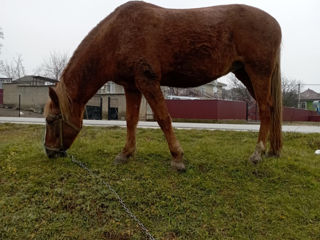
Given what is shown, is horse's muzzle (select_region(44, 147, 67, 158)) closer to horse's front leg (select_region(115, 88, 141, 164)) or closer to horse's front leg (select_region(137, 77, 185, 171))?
horse's front leg (select_region(115, 88, 141, 164))

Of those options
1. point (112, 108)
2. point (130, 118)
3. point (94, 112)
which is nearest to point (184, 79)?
point (130, 118)

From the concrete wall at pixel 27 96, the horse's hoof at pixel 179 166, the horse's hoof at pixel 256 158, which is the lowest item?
the horse's hoof at pixel 179 166

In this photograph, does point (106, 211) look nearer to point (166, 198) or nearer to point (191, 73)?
point (166, 198)

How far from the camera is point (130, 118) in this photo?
415cm

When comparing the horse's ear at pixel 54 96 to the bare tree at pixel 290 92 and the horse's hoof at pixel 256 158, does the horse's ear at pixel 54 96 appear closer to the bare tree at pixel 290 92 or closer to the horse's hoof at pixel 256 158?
the horse's hoof at pixel 256 158

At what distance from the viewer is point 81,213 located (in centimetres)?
280

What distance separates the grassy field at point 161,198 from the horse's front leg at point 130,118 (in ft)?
0.57

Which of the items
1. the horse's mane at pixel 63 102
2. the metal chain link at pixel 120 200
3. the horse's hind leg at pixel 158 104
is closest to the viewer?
the metal chain link at pixel 120 200

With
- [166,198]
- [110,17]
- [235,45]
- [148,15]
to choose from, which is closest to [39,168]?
[166,198]

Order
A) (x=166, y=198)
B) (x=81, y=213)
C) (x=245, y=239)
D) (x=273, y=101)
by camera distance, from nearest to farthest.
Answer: (x=245, y=239) → (x=81, y=213) → (x=166, y=198) → (x=273, y=101)

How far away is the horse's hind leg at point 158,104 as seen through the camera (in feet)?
11.3

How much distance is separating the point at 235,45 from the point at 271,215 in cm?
228

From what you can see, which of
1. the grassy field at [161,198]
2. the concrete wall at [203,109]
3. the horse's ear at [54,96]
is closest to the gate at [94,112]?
the concrete wall at [203,109]

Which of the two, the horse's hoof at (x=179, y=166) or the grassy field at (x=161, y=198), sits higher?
the horse's hoof at (x=179, y=166)
